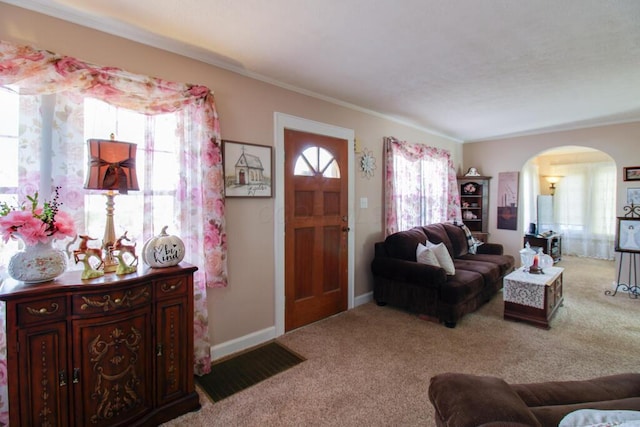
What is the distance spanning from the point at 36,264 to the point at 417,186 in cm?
442

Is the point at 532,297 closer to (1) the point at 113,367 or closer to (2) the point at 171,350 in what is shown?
(2) the point at 171,350

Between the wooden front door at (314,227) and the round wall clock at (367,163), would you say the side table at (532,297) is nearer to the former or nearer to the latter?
the wooden front door at (314,227)

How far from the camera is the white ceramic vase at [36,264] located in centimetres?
146

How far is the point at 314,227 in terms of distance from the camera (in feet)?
10.8

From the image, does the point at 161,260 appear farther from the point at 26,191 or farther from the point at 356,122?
the point at 356,122

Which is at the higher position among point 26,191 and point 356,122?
point 356,122

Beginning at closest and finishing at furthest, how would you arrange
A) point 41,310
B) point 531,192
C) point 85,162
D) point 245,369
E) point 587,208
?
point 41,310 → point 85,162 → point 245,369 → point 531,192 → point 587,208

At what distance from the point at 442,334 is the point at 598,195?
6145 mm

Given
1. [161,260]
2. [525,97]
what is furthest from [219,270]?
[525,97]

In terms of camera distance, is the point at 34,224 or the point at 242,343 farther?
the point at 242,343

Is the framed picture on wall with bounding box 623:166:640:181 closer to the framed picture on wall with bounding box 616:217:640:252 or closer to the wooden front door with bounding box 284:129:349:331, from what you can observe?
the framed picture on wall with bounding box 616:217:640:252

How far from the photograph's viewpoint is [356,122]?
3.74 m

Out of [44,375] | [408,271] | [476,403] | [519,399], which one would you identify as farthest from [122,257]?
[408,271]

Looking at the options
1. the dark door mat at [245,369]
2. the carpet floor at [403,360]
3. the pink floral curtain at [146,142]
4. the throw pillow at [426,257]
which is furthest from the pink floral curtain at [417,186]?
the pink floral curtain at [146,142]
